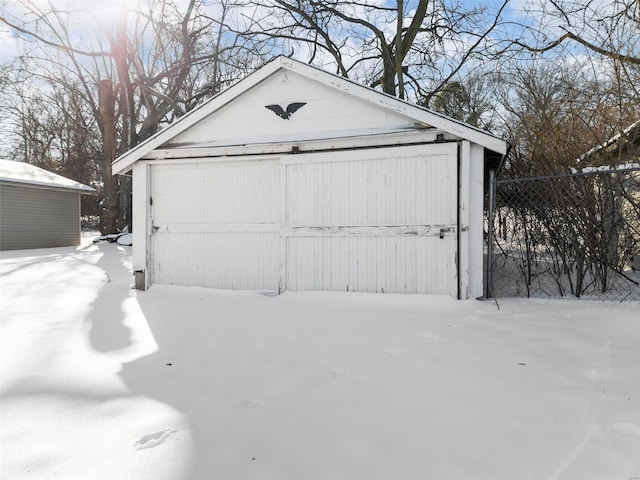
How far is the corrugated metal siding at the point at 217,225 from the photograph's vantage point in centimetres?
548

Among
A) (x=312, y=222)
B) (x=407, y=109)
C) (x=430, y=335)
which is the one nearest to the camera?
(x=430, y=335)

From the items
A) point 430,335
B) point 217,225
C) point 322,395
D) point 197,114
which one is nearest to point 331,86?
point 197,114

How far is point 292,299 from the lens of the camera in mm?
4977

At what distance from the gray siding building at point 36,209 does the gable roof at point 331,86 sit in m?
10.0

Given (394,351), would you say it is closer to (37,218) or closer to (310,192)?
(310,192)

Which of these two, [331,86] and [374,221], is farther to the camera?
[331,86]

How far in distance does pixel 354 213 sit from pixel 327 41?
33.5 feet

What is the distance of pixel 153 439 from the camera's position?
5.57 feet

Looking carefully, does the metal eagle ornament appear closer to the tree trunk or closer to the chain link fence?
the chain link fence

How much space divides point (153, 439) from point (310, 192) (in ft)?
12.8

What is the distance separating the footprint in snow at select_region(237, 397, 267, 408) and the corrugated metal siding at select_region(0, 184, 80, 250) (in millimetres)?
14961

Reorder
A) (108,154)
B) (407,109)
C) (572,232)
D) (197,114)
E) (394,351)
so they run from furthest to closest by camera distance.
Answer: (108,154) → (197,114) → (572,232) → (407,109) → (394,351)

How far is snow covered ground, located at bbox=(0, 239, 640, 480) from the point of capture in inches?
60.9

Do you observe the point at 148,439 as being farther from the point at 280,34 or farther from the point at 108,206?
the point at 108,206
